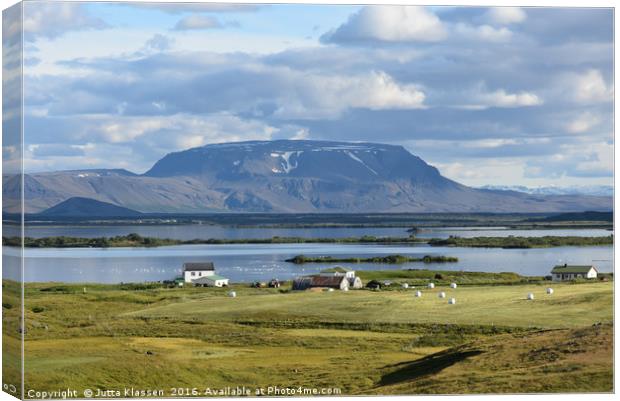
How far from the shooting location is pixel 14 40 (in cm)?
2886

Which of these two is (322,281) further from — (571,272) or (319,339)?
(571,272)

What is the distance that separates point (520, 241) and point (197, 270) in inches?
572

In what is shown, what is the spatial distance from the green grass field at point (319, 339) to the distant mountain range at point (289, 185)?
114 inches

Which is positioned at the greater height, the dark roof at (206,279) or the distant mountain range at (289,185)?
the distant mountain range at (289,185)

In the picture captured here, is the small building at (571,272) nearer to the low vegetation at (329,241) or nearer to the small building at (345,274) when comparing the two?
the low vegetation at (329,241)

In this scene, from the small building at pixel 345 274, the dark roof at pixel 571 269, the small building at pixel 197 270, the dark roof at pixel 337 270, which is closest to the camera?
the dark roof at pixel 571 269

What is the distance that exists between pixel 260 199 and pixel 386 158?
11992mm

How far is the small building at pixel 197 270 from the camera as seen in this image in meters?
37.6

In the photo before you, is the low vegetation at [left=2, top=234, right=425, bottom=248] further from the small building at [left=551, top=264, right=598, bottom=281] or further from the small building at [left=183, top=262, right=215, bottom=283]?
the small building at [left=551, top=264, right=598, bottom=281]

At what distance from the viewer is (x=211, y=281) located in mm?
38156

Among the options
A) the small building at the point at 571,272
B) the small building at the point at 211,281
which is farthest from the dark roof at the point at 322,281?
the small building at the point at 571,272

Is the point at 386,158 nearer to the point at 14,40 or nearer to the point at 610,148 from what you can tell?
the point at 610,148

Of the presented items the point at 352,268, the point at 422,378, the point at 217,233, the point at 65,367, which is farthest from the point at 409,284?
the point at 65,367

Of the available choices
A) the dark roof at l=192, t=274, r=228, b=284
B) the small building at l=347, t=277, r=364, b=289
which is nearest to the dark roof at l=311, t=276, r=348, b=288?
the small building at l=347, t=277, r=364, b=289
